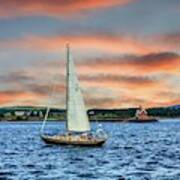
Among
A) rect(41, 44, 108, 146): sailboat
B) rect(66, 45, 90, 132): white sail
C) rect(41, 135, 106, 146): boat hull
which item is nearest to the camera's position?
rect(41, 135, 106, 146): boat hull

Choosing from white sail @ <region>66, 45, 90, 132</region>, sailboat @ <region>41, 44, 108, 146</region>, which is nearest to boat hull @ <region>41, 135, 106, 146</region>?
sailboat @ <region>41, 44, 108, 146</region>

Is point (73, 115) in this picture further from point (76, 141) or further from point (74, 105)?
point (76, 141)

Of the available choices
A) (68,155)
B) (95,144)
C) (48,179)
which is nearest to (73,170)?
(48,179)

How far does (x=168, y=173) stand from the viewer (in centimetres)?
6938

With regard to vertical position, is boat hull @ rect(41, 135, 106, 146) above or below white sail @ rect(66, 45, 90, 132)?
below

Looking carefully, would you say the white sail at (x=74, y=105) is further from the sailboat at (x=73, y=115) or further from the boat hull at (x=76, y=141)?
the boat hull at (x=76, y=141)

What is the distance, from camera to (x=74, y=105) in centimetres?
11338

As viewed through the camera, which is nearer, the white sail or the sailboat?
the sailboat

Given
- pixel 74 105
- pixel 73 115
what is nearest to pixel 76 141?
pixel 73 115

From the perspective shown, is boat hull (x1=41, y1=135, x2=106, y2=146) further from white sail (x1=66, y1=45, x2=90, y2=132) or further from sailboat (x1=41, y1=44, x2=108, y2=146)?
white sail (x1=66, y1=45, x2=90, y2=132)

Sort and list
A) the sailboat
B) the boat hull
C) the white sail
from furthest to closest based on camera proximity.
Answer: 1. the white sail
2. the sailboat
3. the boat hull

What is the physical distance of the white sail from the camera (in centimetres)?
11212

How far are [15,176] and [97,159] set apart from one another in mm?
24724

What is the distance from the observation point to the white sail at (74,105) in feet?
368
